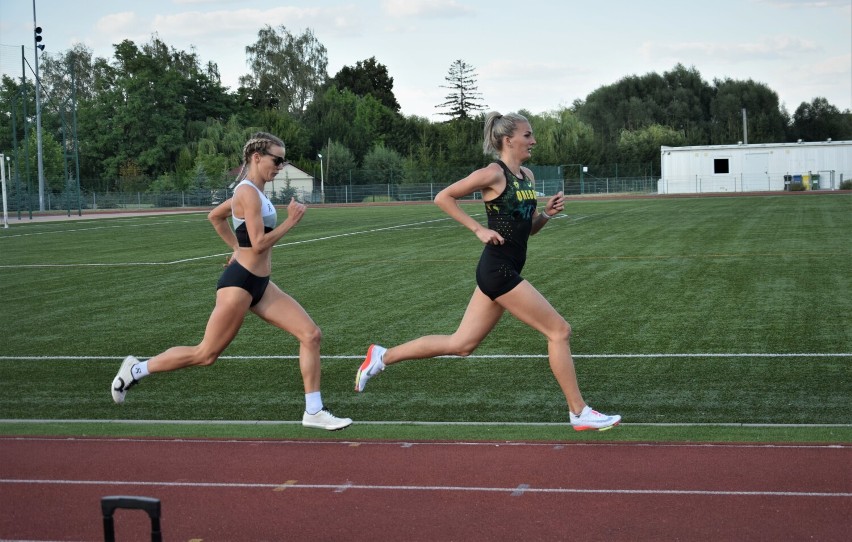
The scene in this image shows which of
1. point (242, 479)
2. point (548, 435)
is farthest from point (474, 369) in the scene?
point (242, 479)

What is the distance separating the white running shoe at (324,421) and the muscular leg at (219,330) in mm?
780

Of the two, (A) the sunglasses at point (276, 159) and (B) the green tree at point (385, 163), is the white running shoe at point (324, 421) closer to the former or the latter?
(A) the sunglasses at point (276, 159)

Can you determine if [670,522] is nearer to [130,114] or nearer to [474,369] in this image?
[474,369]

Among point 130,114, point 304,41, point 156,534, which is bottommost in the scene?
point 156,534

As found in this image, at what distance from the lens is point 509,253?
24.2ft

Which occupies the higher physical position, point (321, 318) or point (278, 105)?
point (278, 105)

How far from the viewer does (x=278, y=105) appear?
110 metres

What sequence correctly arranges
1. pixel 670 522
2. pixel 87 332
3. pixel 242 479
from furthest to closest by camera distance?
pixel 87 332 → pixel 242 479 → pixel 670 522

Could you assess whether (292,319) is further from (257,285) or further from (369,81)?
(369,81)

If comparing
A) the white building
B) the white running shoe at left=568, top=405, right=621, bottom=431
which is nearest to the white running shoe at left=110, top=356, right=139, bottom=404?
the white running shoe at left=568, top=405, right=621, bottom=431

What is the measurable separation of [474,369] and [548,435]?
9.20 ft

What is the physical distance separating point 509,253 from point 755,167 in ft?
238

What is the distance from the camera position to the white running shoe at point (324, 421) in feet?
25.3

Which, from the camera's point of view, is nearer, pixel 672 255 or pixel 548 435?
pixel 548 435
